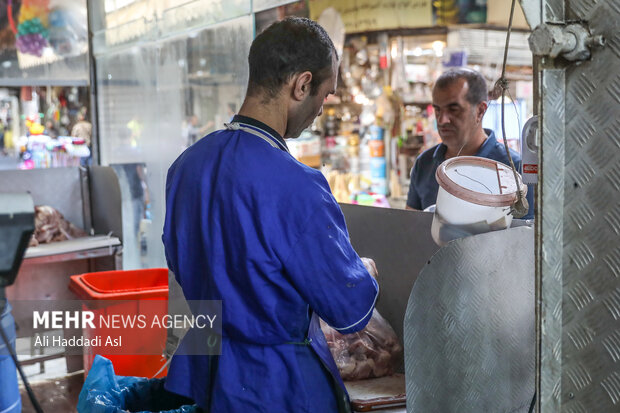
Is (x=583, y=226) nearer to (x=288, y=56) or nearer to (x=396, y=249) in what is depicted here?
(x=288, y=56)

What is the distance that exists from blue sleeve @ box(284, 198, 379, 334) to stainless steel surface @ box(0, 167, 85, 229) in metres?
4.22

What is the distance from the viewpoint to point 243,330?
1.61m

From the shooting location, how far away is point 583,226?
44.8 inches

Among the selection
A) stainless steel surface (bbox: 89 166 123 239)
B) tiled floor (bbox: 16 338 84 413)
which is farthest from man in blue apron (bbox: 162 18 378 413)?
stainless steel surface (bbox: 89 166 123 239)

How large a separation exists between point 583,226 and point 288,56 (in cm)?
89

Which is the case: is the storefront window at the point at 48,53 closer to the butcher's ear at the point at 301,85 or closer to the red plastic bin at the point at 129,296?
the red plastic bin at the point at 129,296

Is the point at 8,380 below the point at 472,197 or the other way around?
below

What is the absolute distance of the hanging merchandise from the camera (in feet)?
18.6

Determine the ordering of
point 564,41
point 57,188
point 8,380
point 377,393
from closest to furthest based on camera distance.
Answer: point 564,41 → point 377,393 → point 8,380 → point 57,188

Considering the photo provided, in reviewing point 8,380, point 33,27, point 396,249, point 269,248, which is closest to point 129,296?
point 8,380

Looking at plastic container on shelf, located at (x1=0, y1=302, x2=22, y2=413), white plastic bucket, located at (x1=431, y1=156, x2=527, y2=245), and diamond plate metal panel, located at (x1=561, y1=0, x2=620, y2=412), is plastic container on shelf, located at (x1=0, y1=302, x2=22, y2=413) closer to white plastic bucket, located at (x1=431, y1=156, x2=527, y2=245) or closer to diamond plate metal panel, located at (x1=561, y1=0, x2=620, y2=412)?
white plastic bucket, located at (x1=431, y1=156, x2=527, y2=245)

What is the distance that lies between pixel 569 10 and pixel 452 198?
0.66 metres

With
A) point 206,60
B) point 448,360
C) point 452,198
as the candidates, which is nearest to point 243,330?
point 448,360

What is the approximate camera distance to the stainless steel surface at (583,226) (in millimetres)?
1095
